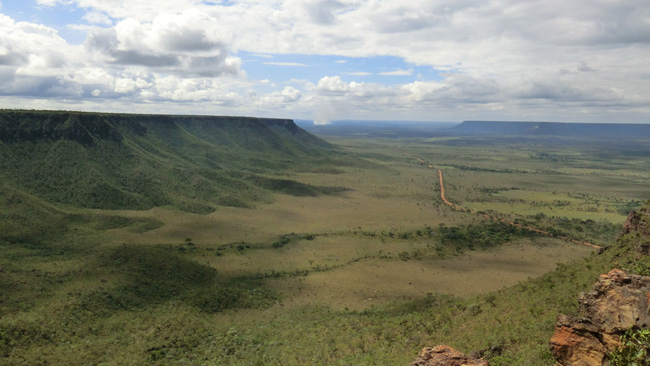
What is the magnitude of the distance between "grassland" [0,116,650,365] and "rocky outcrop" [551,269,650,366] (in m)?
5.00

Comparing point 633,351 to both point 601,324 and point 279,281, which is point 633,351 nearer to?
point 601,324

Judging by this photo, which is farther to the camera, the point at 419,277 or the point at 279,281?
the point at 419,277

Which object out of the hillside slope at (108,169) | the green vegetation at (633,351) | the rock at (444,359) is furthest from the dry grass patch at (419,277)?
the hillside slope at (108,169)

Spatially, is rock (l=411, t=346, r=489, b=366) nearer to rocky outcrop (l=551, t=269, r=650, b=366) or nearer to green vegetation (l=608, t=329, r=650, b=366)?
rocky outcrop (l=551, t=269, r=650, b=366)

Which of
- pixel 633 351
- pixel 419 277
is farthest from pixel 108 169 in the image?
pixel 633 351

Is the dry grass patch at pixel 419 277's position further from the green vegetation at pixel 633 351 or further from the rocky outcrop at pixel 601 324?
the green vegetation at pixel 633 351

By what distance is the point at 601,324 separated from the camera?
17906 mm

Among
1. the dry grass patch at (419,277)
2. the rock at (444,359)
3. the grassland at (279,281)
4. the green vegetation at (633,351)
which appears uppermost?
the green vegetation at (633,351)

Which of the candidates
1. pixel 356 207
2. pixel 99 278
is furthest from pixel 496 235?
pixel 99 278

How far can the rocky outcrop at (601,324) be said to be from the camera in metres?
17.2

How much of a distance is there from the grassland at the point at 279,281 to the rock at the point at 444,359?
661 centimetres

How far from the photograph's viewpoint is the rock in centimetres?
1884

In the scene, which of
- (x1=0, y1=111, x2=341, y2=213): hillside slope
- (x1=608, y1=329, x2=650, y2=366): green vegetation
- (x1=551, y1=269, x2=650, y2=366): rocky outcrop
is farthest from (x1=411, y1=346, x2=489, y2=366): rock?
(x1=0, y1=111, x2=341, y2=213): hillside slope

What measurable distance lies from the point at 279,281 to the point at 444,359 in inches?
1761
